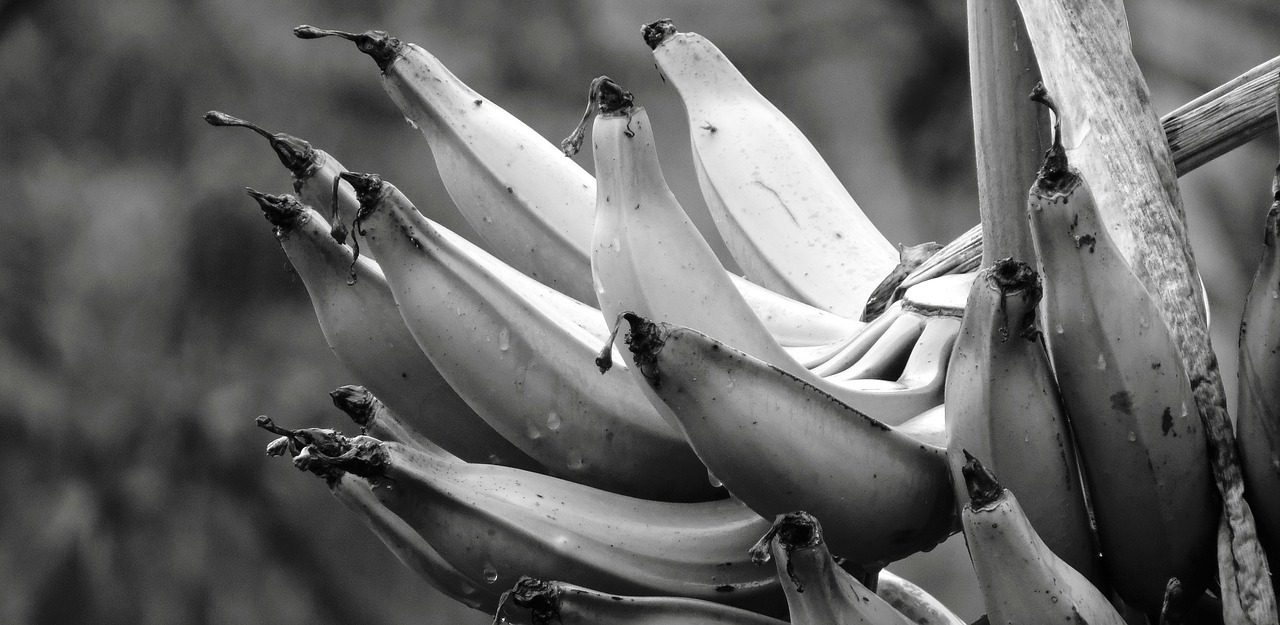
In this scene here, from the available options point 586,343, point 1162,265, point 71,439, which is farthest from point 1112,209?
point 71,439

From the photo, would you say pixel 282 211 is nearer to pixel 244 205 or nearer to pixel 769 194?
pixel 769 194

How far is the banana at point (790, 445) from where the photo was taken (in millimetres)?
400

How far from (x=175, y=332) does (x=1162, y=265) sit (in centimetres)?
222

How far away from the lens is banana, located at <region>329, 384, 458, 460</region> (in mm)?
581

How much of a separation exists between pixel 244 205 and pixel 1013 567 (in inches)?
89.1

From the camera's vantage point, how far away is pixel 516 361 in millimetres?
491

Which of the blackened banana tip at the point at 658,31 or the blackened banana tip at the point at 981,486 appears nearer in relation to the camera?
the blackened banana tip at the point at 981,486

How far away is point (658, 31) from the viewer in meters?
0.78

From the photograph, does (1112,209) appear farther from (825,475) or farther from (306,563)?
(306,563)

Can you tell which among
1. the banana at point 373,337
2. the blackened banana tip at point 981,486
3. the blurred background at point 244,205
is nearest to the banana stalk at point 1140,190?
the blackened banana tip at point 981,486

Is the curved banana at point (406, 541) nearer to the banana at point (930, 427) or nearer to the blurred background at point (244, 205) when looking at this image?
the banana at point (930, 427)

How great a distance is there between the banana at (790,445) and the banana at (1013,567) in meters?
0.05

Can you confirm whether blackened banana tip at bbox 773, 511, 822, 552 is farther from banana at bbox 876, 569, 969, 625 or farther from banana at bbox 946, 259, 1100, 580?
banana at bbox 876, 569, 969, 625

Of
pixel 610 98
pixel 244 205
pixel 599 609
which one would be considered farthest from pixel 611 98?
pixel 244 205
